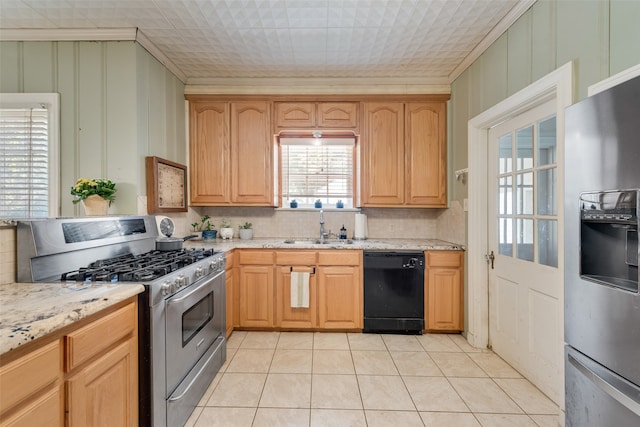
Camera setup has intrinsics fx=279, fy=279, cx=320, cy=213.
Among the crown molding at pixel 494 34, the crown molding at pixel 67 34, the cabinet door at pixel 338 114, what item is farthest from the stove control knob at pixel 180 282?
the crown molding at pixel 494 34

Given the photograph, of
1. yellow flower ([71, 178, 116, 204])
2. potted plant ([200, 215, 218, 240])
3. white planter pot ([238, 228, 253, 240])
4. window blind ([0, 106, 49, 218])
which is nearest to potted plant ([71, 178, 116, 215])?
yellow flower ([71, 178, 116, 204])

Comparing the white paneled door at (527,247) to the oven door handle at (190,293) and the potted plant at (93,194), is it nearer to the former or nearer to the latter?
the oven door handle at (190,293)

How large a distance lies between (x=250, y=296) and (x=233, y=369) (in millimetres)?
762

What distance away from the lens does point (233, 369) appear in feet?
7.22

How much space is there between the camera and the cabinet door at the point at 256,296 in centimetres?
286

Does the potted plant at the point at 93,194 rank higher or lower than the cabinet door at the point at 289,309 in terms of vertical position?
higher

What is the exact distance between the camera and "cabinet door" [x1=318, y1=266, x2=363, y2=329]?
284cm

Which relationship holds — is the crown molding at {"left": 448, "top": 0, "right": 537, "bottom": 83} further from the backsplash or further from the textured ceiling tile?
the backsplash

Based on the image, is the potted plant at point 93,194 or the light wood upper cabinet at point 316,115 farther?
the light wood upper cabinet at point 316,115

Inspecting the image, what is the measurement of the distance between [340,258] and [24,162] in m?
2.79

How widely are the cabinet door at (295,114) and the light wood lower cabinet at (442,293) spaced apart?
1.92 meters

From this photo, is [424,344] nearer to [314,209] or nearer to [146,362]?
[314,209]

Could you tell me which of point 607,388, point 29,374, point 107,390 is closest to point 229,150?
point 107,390

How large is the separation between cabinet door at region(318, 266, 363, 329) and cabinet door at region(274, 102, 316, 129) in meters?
1.62
